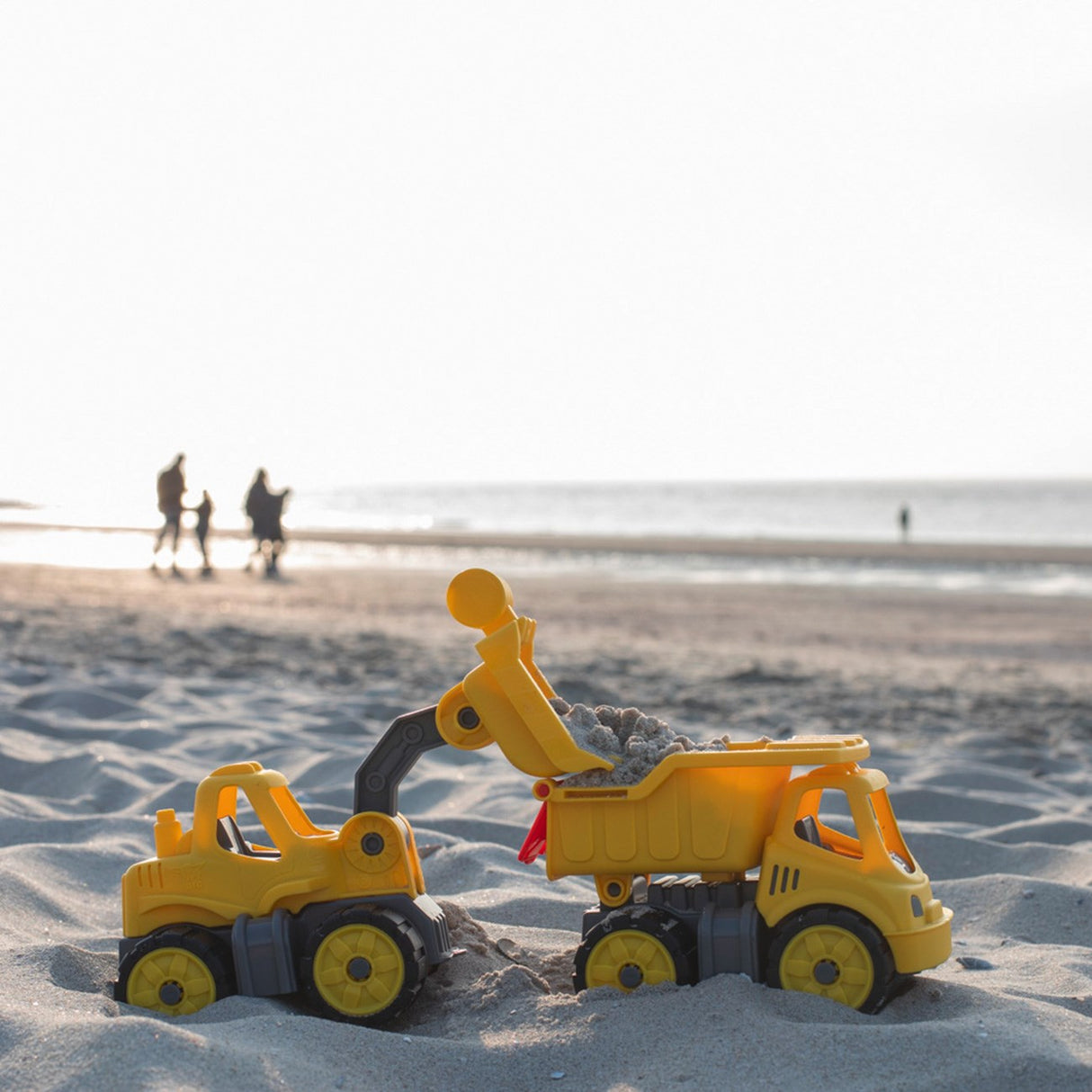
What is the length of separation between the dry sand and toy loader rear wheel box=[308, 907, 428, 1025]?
2.6 inches

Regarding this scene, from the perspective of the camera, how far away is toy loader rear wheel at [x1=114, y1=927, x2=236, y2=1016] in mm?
3035

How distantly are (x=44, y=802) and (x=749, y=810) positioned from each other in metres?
3.28

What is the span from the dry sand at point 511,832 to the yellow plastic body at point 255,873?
25 cm

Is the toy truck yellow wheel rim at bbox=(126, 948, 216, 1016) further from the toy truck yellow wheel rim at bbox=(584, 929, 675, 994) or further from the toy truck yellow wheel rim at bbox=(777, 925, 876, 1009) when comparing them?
the toy truck yellow wheel rim at bbox=(777, 925, 876, 1009)

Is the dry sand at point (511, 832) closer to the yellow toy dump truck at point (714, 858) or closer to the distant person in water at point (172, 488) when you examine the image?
the yellow toy dump truck at point (714, 858)

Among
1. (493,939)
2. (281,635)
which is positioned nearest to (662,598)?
(281,635)

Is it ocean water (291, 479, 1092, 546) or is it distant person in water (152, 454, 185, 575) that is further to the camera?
ocean water (291, 479, 1092, 546)

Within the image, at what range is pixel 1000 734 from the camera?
23.2ft

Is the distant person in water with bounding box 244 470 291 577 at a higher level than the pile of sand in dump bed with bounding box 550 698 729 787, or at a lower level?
higher

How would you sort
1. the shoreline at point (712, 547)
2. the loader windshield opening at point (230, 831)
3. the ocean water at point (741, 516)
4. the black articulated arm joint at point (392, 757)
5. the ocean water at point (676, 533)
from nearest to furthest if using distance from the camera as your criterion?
the black articulated arm joint at point (392, 757)
the loader windshield opening at point (230, 831)
the ocean water at point (676, 533)
the shoreline at point (712, 547)
the ocean water at point (741, 516)

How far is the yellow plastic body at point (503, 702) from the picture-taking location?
9.85 ft

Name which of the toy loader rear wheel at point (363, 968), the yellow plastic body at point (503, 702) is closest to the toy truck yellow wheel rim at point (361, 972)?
the toy loader rear wheel at point (363, 968)

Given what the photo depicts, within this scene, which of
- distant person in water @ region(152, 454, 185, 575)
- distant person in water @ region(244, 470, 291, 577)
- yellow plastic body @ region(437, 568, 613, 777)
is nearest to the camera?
yellow plastic body @ region(437, 568, 613, 777)

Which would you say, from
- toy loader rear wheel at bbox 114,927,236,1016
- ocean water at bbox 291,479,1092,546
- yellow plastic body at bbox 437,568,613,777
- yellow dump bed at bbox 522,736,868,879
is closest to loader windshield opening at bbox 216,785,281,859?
toy loader rear wheel at bbox 114,927,236,1016
